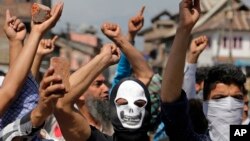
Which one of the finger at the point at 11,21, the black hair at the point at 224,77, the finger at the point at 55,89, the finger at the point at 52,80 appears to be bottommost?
the black hair at the point at 224,77

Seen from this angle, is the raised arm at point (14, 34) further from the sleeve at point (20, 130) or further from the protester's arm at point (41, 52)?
the sleeve at point (20, 130)

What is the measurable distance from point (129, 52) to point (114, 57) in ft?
1.74

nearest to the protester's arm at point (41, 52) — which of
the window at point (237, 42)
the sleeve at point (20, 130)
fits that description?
the sleeve at point (20, 130)

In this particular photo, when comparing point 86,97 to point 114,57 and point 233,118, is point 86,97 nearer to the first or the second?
point 114,57

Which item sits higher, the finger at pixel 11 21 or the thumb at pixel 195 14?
the thumb at pixel 195 14

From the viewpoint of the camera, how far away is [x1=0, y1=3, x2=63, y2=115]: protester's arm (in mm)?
5008

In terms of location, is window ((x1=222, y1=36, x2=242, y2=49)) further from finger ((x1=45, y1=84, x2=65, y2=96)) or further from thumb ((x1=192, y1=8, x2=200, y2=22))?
finger ((x1=45, y1=84, x2=65, y2=96))

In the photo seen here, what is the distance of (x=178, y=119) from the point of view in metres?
4.49

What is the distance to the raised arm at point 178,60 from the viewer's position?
4.50 metres

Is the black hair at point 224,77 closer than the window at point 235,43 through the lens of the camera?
Yes

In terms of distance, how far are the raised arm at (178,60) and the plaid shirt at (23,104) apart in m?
1.08

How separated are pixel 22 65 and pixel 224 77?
48.4 inches

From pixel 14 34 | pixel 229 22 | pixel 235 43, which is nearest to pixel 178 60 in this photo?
pixel 14 34

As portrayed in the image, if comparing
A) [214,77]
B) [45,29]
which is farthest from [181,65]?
[45,29]
